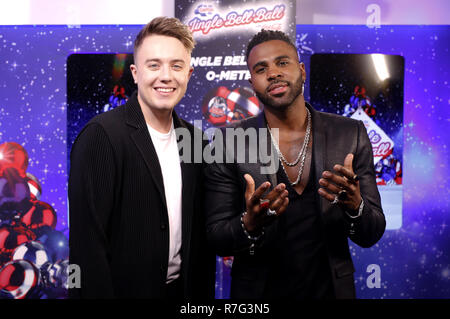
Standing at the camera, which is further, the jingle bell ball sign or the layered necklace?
the jingle bell ball sign

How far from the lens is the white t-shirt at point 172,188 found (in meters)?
1.87

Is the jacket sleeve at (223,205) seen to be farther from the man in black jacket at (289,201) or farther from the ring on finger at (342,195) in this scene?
the ring on finger at (342,195)

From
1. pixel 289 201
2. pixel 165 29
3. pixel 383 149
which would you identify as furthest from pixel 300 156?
pixel 383 149

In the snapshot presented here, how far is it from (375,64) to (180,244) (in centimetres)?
230

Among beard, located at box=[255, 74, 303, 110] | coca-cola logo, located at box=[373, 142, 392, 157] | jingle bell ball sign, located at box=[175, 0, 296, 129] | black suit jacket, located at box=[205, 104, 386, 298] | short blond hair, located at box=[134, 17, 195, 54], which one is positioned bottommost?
black suit jacket, located at box=[205, 104, 386, 298]

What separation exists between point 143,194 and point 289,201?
2.10 feet

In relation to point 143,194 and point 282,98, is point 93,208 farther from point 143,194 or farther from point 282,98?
point 282,98

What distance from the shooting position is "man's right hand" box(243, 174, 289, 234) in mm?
1628

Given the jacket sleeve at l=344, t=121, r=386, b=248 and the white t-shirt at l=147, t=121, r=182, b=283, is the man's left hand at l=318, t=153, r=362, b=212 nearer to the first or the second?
the jacket sleeve at l=344, t=121, r=386, b=248

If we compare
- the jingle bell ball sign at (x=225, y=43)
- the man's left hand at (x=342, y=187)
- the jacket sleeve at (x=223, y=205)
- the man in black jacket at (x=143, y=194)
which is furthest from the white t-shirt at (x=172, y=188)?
the jingle bell ball sign at (x=225, y=43)

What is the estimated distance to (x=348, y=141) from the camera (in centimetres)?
194

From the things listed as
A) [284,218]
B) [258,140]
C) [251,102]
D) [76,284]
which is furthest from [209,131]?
[76,284]

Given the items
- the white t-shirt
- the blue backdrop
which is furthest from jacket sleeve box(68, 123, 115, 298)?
the blue backdrop
